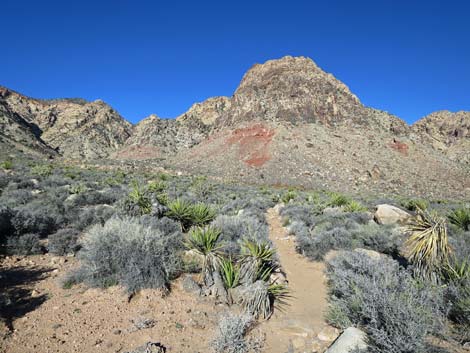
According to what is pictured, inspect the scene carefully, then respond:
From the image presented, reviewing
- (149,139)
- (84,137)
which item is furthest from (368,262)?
(84,137)

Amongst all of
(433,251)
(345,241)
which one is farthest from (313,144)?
(433,251)

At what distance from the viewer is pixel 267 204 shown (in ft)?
60.7

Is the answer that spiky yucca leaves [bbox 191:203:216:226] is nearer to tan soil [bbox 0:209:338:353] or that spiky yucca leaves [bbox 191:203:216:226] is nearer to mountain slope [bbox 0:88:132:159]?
tan soil [bbox 0:209:338:353]

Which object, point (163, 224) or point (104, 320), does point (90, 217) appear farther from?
point (104, 320)

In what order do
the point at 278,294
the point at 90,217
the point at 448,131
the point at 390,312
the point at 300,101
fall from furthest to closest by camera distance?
1. the point at 448,131
2. the point at 300,101
3. the point at 90,217
4. the point at 278,294
5. the point at 390,312

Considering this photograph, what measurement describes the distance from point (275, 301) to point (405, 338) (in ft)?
8.81

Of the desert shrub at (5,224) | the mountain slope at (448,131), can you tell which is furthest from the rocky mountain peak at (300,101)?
the desert shrub at (5,224)

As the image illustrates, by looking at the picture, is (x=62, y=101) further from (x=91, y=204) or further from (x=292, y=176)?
(x=91, y=204)

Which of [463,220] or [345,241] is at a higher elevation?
[463,220]

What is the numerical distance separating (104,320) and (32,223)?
16.2 feet

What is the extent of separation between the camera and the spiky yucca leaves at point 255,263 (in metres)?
5.63

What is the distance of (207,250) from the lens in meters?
6.05

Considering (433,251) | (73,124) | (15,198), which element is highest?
(73,124)

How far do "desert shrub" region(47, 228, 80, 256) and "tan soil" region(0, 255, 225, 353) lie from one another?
1280 mm
